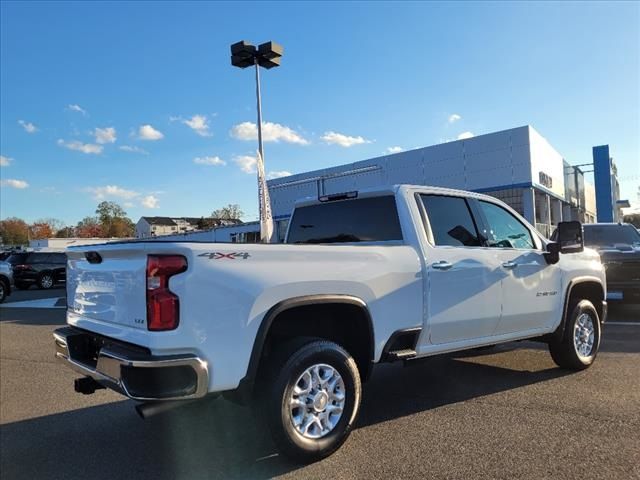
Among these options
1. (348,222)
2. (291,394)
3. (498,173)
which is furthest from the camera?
(498,173)

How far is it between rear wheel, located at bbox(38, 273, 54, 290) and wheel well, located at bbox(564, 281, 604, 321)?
2561 centimetres

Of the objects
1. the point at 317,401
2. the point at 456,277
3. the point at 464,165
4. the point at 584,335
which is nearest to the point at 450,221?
the point at 456,277

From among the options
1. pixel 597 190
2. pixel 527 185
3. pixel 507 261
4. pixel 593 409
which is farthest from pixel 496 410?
pixel 597 190

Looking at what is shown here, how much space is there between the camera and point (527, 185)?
25219mm

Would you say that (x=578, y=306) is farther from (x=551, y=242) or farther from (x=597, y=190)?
(x=597, y=190)

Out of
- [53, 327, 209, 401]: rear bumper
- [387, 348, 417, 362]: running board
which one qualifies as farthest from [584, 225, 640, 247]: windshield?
[53, 327, 209, 401]: rear bumper

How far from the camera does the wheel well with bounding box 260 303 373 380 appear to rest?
12.7 feet

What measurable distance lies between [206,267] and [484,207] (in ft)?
10.8

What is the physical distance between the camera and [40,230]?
144875 mm

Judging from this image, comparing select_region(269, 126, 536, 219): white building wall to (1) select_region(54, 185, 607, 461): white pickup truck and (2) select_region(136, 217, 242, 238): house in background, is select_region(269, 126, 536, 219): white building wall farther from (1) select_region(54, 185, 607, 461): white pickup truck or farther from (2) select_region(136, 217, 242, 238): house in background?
(2) select_region(136, 217, 242, 238): house in background

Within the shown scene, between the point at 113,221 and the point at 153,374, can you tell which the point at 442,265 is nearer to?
the point at 153,374

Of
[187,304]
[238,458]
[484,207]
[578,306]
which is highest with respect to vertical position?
[484,207]

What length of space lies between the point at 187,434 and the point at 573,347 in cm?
418

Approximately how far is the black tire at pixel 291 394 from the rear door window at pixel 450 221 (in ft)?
4.92
